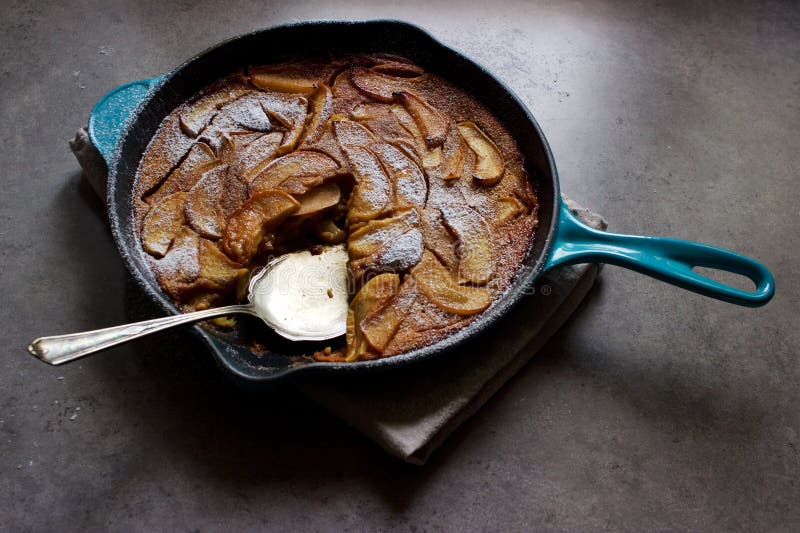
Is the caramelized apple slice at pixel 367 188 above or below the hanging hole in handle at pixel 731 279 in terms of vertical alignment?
above

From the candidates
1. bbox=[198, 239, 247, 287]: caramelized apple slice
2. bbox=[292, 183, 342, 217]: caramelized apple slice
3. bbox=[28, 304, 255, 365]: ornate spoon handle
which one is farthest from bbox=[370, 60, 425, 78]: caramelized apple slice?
bbox=[28, 304, 255, 365]: ornate spoon handle

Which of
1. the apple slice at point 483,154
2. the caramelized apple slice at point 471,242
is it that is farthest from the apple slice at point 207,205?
the apple slice at point 483,154

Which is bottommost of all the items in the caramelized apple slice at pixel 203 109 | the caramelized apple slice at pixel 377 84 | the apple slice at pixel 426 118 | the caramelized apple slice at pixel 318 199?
the caramelized apple slice at pixel 318 199

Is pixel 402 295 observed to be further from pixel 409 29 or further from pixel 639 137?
pixel 639 137

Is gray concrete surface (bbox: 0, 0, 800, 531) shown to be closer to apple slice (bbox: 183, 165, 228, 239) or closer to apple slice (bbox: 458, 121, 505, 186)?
apple slice (bbox: 183, 165, 228, 239)

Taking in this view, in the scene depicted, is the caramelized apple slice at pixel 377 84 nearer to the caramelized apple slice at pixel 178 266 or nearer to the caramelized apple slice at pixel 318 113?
the caramelized apple slice at pixel 318 113

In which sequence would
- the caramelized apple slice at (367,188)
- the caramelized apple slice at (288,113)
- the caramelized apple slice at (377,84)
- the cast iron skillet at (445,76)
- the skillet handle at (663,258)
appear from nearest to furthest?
1. the cast iron skillet at (445,76)
2. the skillet handle at (663,258)
3. the caramelized apple slice at (367,188)
4. the caramelized apple slice at (288,113)
5. the caramelized apple slice at (377,84)
